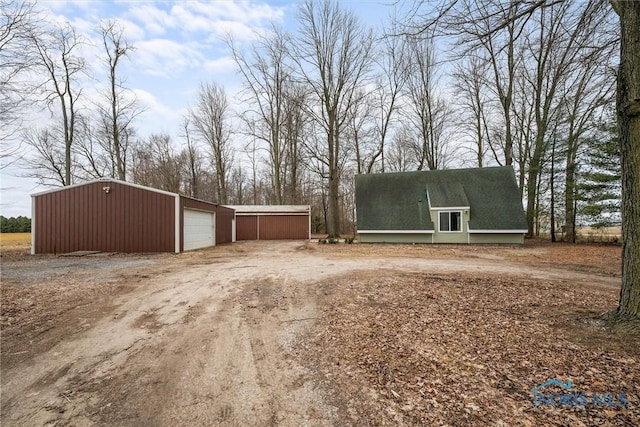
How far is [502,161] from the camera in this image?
20.7 metres

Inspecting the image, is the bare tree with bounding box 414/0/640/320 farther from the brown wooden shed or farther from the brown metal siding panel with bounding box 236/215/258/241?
the brown metal siding panel with bounding box 236/215/258/241

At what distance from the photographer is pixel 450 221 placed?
659 inches

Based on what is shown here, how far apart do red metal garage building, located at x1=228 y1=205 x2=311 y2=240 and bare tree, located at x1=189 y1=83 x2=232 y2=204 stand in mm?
6159

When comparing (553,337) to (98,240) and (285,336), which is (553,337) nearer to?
(285,336)

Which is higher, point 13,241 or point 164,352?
point 13,241

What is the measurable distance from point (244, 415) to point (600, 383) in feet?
9.33

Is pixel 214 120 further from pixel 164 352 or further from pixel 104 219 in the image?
pixel 164 352

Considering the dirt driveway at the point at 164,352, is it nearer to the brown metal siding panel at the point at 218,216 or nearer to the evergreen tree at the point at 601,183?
the brown metal siding panel at the point at 218,216

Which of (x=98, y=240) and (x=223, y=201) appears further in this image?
(x=223, y=201)

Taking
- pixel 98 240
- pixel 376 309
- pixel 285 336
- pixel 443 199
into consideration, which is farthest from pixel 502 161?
pixel 98 240

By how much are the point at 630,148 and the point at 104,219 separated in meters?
15.8

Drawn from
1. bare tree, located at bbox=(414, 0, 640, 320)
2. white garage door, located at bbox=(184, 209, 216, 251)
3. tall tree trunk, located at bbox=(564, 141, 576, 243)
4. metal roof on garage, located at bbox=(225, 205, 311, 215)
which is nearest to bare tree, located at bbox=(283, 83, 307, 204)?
metal roof on garage, located at bbox=(225, 205, 311, 215)

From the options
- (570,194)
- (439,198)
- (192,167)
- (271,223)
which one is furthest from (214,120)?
(570,194)

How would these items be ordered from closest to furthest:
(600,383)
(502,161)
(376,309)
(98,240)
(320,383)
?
(600,383) < (320,383) < (376,309) < (98,240) < (502,161)
